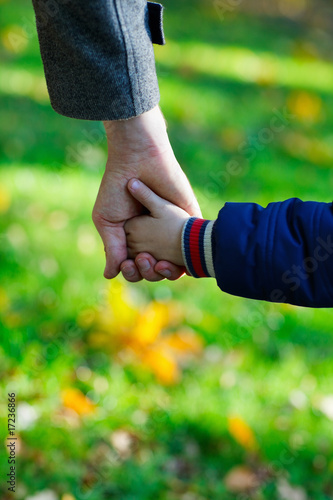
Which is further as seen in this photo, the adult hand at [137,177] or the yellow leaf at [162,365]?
the yellow leaf at [162,365]

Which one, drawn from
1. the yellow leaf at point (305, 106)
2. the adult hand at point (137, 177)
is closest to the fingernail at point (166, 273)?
the adult hand at point (137, 177)

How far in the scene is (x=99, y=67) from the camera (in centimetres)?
129

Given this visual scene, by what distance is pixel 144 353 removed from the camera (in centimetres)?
196

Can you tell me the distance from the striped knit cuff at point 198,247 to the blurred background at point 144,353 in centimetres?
59

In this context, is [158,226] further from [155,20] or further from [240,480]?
[240,480]

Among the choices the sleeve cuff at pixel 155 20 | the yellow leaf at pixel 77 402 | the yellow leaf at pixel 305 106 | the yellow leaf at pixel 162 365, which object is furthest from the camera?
the yellow leaf at pixel 305 106

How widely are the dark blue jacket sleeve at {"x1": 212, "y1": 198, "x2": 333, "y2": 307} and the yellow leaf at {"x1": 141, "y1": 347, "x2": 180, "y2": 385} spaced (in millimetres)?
680

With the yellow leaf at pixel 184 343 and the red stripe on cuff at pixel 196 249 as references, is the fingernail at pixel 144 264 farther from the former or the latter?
the yellow leaf at pixel 184 343

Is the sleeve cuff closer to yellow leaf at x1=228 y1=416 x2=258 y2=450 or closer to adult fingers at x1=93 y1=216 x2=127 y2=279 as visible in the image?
adult fingers at x1=93 y1=216 x2=127 y2=279

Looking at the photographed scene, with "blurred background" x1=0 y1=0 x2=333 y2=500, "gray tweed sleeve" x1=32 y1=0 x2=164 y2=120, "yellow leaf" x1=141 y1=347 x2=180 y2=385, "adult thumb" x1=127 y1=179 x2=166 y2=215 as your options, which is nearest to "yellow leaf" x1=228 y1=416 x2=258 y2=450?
"blurred background" x1=0 y1=0 x2=333 y2=500

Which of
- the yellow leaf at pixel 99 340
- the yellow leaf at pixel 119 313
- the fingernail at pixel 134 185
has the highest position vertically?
the fingernail at pixel 134 185

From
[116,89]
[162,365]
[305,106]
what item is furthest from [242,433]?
[305,106]

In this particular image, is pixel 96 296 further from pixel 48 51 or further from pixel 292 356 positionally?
pixel 48 51

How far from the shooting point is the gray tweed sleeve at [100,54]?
1.25m
